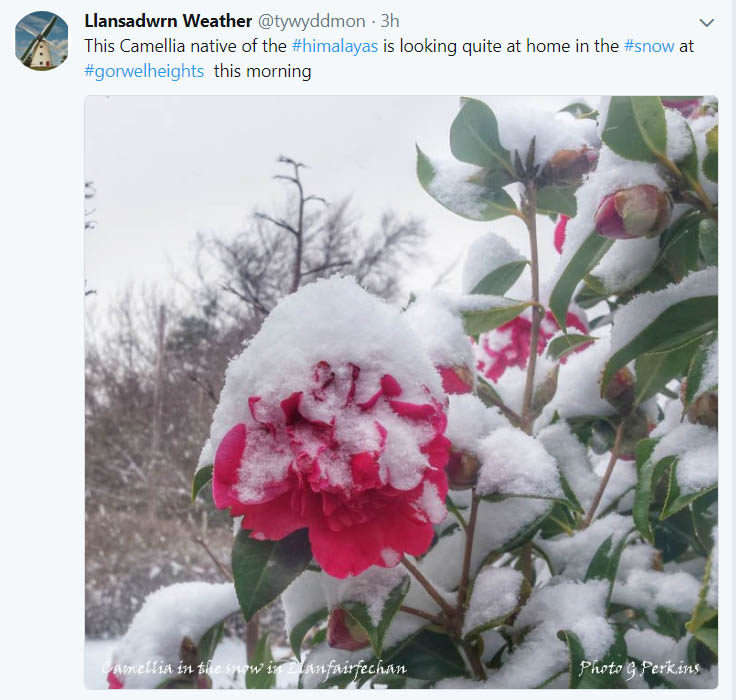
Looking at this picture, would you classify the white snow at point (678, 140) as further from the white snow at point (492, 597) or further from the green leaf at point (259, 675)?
the green leaf at point (259, 675)

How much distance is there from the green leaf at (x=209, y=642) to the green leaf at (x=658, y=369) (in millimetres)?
324

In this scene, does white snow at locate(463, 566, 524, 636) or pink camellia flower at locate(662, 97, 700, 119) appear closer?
white snow at locate(463, 566, 524, 636)

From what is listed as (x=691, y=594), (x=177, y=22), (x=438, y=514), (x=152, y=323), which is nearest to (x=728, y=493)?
(x=691, y=594)

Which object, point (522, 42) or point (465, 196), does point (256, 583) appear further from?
point (522, 42)

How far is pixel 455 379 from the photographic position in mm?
382

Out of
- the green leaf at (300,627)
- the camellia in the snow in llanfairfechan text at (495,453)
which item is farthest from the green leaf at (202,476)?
the green leaf at (300,627)

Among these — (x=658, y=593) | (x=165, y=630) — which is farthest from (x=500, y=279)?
(x=165, y=630)

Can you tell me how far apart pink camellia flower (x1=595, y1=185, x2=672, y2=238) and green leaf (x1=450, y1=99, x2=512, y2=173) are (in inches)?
3.8

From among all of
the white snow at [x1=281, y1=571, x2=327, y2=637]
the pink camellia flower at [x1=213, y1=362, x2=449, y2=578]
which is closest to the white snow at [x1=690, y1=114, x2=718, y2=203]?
the pink camellia flower at [x1=213, y1=362, x2=449, y2=578]

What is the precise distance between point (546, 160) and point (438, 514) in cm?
25

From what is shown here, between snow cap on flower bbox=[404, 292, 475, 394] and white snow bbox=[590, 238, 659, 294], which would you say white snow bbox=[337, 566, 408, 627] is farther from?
white snow bbox=[590, 238, 659, 294]

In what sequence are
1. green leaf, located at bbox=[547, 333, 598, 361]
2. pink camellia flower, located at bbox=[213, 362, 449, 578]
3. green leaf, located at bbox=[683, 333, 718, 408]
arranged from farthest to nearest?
green leaf, located at bbox=[547, 333, 598, 361] → green leaf, located at bbox=[683, 333, 718, 408] → pink camellia flower, located at bbox=[213, 362, 449, 578]

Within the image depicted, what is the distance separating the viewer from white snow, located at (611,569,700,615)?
1.35ft

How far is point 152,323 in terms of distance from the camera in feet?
8.76
